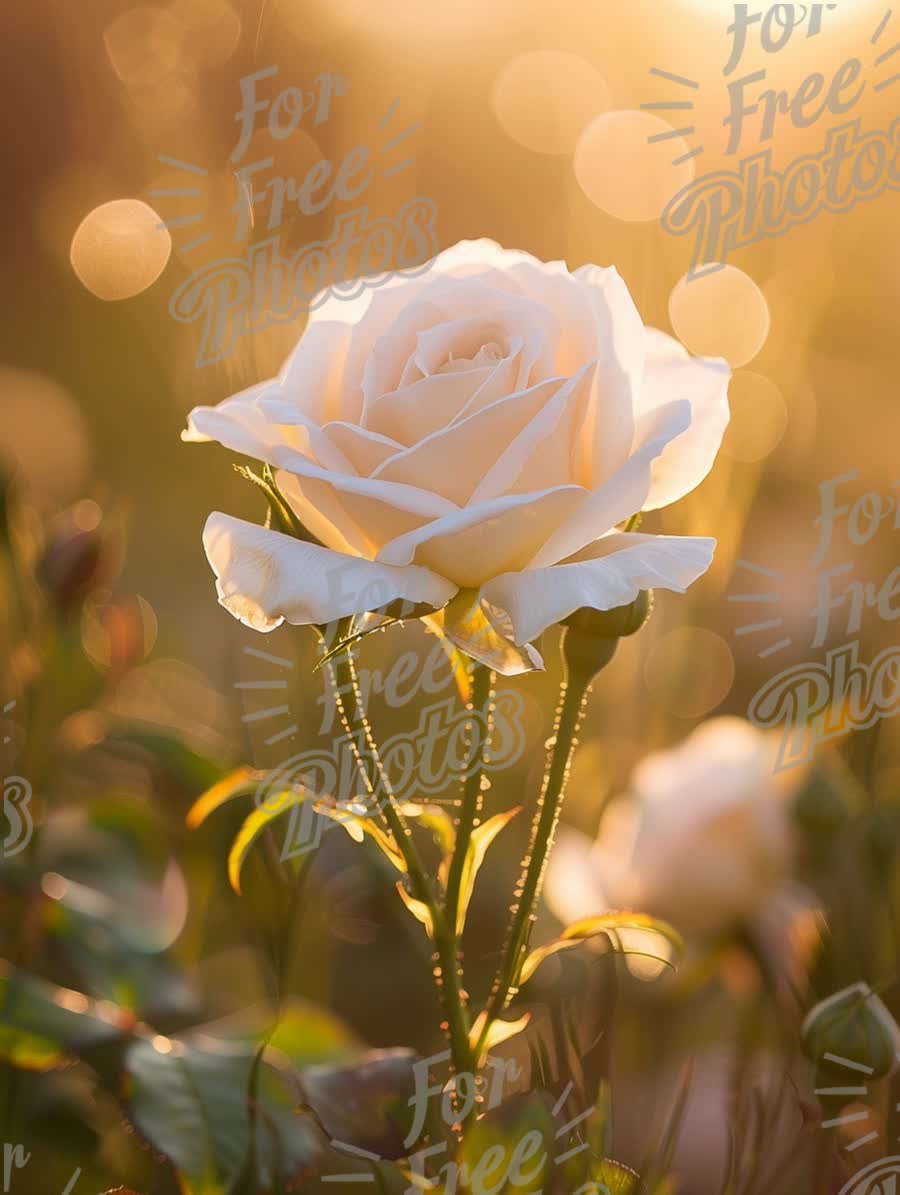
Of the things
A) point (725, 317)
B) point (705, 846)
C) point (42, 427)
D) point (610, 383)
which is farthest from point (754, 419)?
point (42, 427)

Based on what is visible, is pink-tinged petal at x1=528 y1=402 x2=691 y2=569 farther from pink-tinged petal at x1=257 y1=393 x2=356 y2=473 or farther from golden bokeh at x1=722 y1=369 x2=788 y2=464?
golden bokeh at x1=722 y1=369 x2=788 y2=464

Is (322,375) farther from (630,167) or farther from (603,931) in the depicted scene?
(630,167)

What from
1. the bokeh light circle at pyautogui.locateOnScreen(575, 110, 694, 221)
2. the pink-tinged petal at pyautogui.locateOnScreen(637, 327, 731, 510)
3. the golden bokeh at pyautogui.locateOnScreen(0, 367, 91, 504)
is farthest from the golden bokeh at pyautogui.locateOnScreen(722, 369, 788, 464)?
the golden bokeh at pyautogui.locateOnScreen(0, 367, 91, 504)

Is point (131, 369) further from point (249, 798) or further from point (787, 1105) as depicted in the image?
point (787, 1105)

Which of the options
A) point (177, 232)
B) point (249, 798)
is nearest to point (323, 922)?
point (249, 798)

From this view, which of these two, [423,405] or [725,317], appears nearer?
[423,405]
